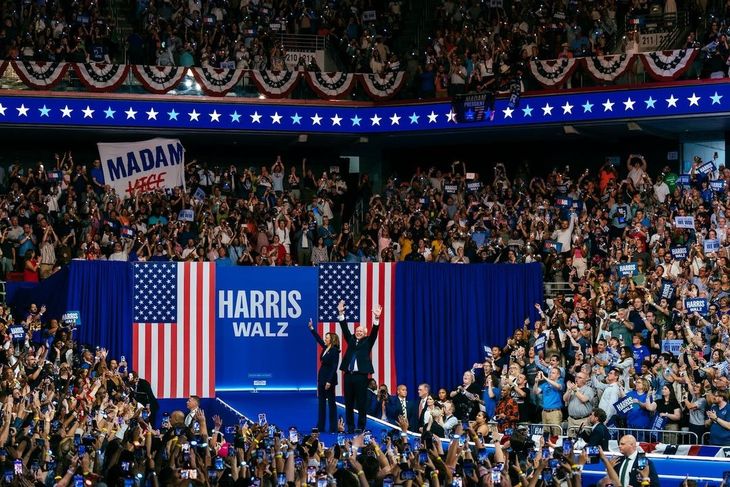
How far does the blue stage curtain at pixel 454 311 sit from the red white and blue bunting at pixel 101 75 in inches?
299

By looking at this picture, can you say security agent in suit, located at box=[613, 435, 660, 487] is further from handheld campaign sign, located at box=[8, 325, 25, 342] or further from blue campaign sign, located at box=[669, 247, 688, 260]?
handheld campaign sign, located at box=[8, 325, 25, 342]

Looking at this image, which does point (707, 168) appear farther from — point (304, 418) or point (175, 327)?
point (175, 327)

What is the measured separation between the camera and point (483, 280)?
2603 cm

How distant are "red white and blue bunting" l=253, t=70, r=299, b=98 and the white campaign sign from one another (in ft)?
8.01

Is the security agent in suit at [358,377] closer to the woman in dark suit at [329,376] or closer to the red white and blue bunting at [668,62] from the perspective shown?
the woman in dark suit at [329,376]

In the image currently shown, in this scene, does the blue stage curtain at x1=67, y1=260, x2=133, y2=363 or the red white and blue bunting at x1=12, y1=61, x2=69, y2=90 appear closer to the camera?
the blue stage curtain at x1=67, y1=260, x2=133, y2=363

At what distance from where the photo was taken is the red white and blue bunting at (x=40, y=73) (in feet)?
93.0

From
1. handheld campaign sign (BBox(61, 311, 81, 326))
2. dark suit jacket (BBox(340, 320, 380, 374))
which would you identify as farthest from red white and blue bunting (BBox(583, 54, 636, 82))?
handheld campaign sign (BBox(61, 311, 81, 326))

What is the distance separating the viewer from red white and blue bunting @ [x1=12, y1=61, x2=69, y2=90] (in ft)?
93.0

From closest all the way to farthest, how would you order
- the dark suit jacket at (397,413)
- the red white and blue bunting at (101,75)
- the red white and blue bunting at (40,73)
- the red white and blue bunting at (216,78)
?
the dark suit jacket at (397,413) → the red white and blue bunting at (40,73) → the red white and blue bunting at (101,75) → the red white and blue bunting at (216,78)

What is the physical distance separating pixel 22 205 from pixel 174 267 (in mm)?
3943

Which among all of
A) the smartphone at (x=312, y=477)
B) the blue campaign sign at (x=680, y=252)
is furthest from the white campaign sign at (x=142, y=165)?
the smartphone at (x=312, y=477)

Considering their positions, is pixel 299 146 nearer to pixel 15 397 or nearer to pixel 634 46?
pixel 634 46

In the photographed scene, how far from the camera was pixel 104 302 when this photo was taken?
24.9 m
